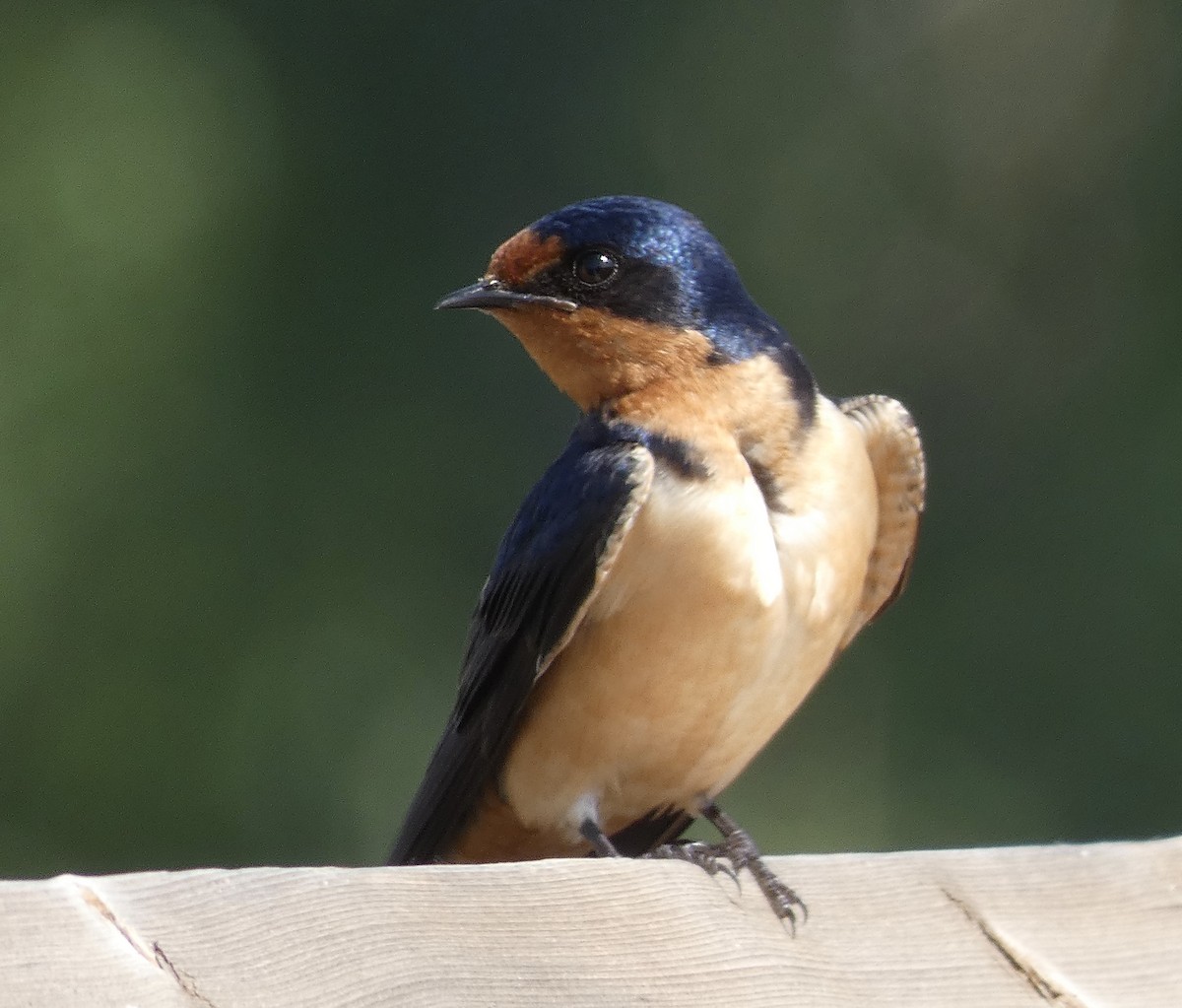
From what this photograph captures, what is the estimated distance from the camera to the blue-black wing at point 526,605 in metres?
1.86

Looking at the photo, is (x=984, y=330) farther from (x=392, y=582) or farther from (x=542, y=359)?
(x=542, y=359)

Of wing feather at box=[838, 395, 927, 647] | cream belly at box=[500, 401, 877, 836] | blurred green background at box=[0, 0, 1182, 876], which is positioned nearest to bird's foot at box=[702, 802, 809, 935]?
cream belly at box=[500, 401, 877, 836]

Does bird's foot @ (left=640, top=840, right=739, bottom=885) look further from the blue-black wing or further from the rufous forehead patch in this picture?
the rufous forehead patch

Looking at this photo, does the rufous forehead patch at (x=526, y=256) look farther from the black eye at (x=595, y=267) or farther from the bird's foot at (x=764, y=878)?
the bird's foot at (x=764, y=878)

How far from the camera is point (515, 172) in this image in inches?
182

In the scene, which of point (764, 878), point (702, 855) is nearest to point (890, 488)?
point (702, 855)

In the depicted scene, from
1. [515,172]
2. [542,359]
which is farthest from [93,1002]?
[515,172]

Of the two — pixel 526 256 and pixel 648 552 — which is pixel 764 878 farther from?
pixel 526 256

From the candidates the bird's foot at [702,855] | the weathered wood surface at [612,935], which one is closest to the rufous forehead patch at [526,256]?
the bird's foot at [702,855]

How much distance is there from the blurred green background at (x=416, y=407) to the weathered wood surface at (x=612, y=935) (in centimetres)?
268

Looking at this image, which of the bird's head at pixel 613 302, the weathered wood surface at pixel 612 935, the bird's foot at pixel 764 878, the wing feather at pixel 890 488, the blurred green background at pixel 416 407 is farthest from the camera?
the blurred green background at pixel 416 407

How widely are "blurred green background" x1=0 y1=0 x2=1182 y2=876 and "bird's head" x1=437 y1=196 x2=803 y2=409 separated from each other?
93.8 inches

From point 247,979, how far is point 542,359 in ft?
3.17

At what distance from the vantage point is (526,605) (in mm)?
1927
